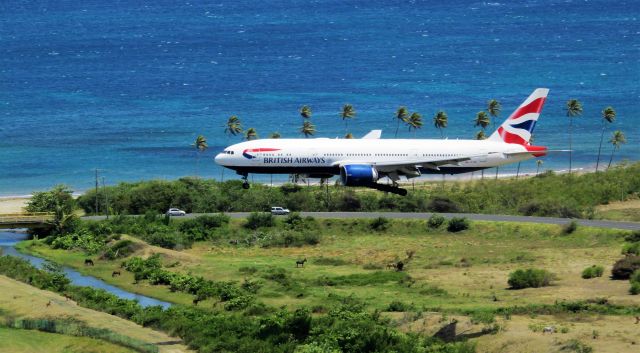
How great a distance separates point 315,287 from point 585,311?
71.1 feet

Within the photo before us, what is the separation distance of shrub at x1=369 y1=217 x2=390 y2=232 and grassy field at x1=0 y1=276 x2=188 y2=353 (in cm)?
3278

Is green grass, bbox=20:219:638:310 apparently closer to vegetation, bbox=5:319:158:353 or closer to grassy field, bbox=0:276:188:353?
grassy field, bbox=0:276:188:353

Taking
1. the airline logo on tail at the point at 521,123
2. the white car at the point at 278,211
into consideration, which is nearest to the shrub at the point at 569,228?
the airline logo on tail at the point at 521,123

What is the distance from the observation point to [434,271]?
9319 cm

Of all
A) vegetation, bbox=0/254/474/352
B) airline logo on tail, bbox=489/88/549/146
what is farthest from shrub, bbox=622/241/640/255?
airline logo on tail, bbox=489/88/549/146

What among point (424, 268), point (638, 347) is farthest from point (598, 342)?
point (424, 268)

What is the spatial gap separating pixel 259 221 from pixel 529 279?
34.5m

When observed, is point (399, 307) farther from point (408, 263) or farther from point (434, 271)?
point (408, 263)

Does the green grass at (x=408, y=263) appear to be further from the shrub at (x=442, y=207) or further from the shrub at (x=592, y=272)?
the shrub at (x=442, y=207)

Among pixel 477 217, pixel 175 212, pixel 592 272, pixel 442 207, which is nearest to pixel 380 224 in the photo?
pixel 477 217

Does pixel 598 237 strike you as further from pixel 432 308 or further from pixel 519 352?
pixel 519 352

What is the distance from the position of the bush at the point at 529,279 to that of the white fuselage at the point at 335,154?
25769 millimetres

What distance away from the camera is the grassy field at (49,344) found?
67.9m

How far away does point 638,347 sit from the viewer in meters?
62.6
